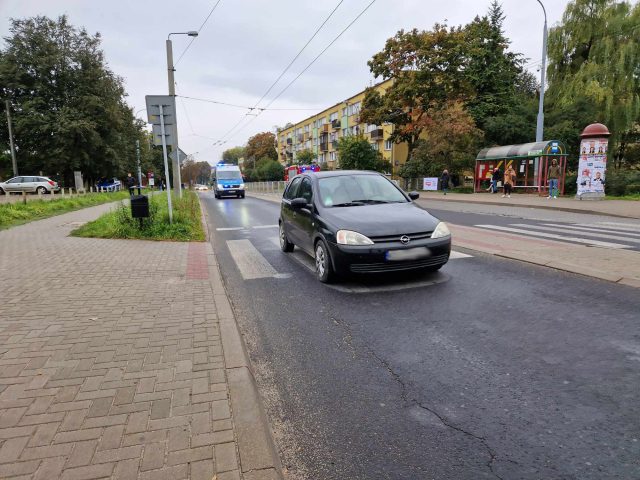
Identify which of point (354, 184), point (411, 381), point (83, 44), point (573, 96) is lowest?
point (411, 381)

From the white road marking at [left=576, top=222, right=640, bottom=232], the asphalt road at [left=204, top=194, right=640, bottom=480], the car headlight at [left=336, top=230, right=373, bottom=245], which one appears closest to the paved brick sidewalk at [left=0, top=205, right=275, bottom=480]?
the asphalt road at [left=204, top=194, right=640, bottom=480]

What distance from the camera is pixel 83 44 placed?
1622 inches

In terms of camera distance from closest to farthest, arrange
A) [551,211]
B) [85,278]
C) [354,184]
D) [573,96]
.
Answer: [85,278], [354,184], [551,211], [573,96]

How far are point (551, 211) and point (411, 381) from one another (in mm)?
15796

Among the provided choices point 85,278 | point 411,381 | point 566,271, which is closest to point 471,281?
point 566,271

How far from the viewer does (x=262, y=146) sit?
113m

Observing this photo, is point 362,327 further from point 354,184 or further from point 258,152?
point 258,152

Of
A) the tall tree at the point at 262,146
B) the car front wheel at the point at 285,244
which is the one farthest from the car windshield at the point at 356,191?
the tall tree at the point at 262,146

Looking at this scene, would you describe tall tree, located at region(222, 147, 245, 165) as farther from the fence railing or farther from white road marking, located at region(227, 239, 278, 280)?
white road marking, located at region(227, 239, 278, 280)

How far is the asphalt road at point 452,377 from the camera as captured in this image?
7.55 ft

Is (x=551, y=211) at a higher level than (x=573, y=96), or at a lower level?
lower

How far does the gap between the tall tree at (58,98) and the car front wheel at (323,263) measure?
38.9m

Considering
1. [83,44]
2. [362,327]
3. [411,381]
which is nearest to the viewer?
[411,381]

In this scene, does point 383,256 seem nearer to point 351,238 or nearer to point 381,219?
point 351,238
